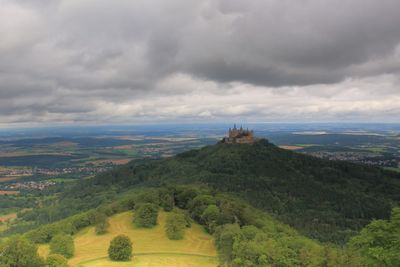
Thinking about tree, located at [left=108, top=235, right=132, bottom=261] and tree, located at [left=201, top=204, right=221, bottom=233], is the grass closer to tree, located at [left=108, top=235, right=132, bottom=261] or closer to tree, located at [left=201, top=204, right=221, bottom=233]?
tree, located at [left=108, top=235, right=132, bottom=261]

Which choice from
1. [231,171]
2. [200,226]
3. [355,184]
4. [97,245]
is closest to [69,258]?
[97,245]

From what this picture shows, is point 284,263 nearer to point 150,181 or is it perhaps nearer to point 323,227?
point 323,227

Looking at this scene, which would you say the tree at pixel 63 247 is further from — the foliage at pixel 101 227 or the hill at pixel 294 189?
the hill at pixel 294 189

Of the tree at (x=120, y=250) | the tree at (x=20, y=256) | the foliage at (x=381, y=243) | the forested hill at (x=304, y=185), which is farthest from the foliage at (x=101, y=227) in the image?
the forested hill at (x=304, y=185)

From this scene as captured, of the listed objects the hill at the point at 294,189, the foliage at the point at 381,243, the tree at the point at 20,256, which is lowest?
the hill at the point at 294,189

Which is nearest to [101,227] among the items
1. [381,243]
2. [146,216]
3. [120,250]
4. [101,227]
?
[101,227]

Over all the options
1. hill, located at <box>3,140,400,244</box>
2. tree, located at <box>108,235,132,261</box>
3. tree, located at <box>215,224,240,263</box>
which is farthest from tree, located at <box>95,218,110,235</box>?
hill, located at <box>3,140,400,244</box>
